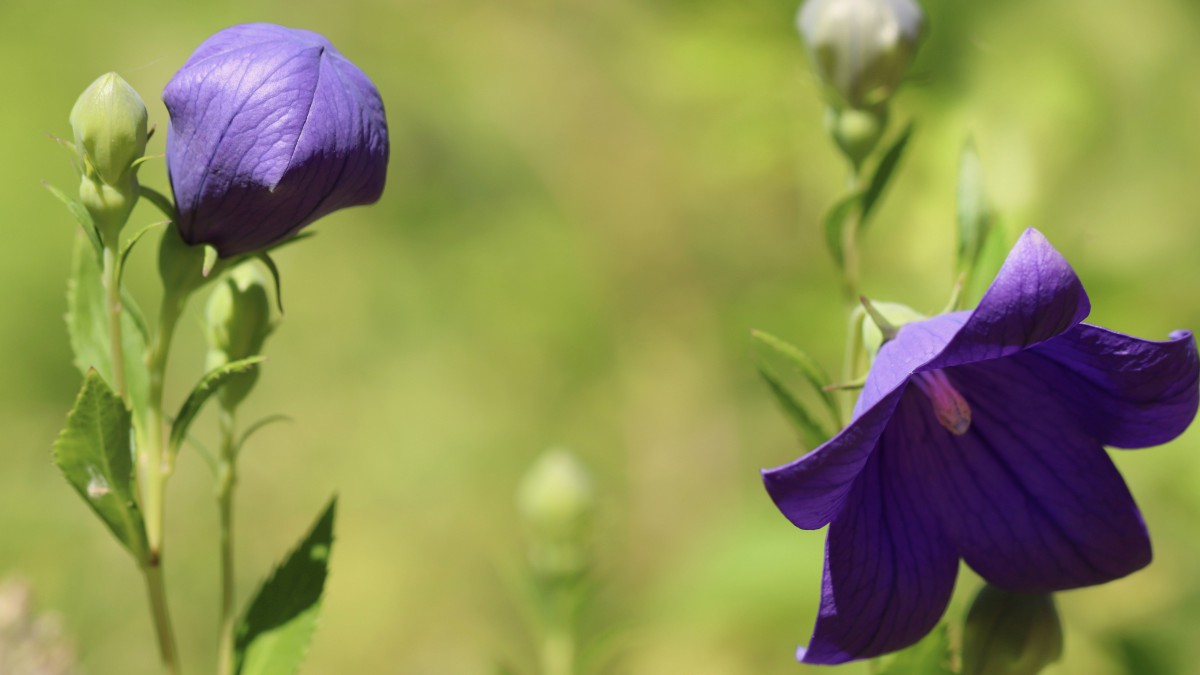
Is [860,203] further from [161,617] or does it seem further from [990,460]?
[161,617]

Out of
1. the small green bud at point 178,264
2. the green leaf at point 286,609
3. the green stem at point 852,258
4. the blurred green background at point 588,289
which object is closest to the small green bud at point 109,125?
the small green bud at point 178,264

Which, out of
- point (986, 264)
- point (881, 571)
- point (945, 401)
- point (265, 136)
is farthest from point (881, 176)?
point (265, 136)

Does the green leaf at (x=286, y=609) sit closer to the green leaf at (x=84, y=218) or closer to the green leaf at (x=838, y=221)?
the green leaf at (x=84, y=218)

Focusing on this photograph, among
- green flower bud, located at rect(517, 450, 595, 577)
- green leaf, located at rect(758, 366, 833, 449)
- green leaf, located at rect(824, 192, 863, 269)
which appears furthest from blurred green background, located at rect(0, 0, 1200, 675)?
green leaf, located at rect(758, 366, 833, 449)

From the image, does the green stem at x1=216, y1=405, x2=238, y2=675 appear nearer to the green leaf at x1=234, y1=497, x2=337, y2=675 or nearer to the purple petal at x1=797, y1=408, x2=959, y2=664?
the green leaf at x1=234, y1=497, x2=337, y2=675

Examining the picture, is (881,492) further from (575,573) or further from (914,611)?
(575,573)

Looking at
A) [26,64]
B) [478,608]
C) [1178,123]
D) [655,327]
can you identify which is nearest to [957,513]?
[1178,123]
